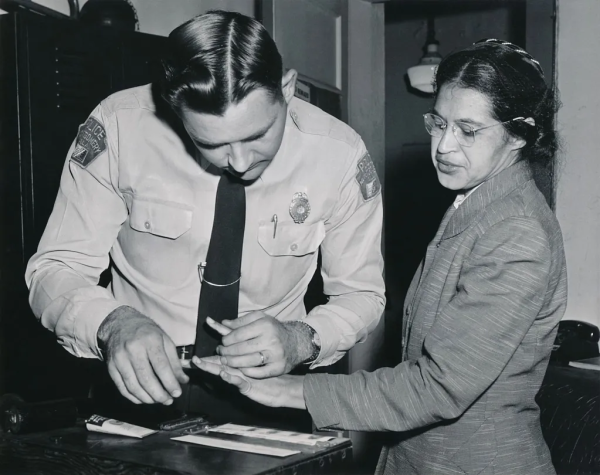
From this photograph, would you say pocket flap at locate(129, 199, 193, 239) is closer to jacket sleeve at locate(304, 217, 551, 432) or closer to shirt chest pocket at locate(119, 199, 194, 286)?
shirt chest pocket at locate(119, 199, 194, 286)

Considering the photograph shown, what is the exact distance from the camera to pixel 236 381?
1.35 meters

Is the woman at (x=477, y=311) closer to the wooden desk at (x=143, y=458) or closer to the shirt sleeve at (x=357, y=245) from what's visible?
the wooden desk at (x=143, y=458)

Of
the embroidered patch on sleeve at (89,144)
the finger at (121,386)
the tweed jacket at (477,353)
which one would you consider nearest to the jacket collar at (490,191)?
the tweed jacket at (477,353)

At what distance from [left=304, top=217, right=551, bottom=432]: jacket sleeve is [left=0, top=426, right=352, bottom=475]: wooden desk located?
13cm

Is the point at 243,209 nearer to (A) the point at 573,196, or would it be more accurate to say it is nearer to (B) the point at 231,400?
(B) the point at 231,400

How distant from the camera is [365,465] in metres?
3.97

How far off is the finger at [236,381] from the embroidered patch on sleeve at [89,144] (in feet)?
2.45

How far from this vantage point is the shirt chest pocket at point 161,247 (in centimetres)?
179

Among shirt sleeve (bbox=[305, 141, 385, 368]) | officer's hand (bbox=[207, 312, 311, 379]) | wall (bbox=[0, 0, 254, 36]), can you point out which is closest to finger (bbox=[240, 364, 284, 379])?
officer's hand (bbox=[207, 312, 311, 379])

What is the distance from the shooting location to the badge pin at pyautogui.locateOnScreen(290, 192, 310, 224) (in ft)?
6.21

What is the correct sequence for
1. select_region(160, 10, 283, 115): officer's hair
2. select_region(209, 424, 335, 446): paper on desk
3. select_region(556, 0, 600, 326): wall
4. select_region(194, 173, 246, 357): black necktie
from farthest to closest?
select_region(556, 0, 600, 326): wall, select_region(194, 173, 246, 357): black necktie, select_region(160, 10, 283, 115): officer's hair, select_region(209, 424, 335, 446): paper on desk

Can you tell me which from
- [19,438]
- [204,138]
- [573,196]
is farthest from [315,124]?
[573,196]

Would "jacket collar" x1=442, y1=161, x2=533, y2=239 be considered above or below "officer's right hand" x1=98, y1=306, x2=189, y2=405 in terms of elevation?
above

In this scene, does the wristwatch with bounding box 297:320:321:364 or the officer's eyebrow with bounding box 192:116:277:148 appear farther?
the wristwatch with bounding box 297:320:321:364
